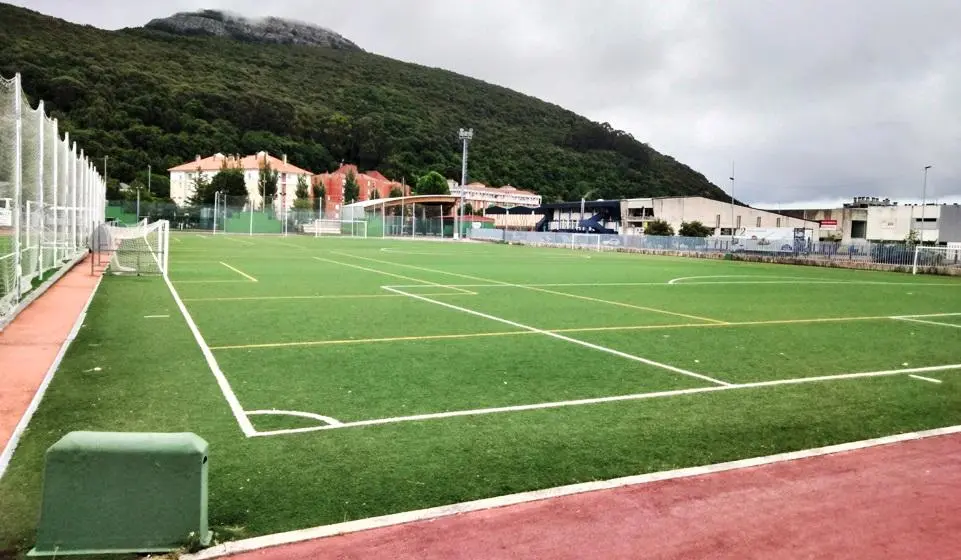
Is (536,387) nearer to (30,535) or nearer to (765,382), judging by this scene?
(765,382)

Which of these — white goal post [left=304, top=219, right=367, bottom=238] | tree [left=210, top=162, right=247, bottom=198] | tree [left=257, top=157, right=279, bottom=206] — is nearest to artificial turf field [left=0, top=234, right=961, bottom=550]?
white goal post [left=304, top=219, right=367, bottom=238]

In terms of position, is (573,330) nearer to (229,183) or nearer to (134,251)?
(134,251)

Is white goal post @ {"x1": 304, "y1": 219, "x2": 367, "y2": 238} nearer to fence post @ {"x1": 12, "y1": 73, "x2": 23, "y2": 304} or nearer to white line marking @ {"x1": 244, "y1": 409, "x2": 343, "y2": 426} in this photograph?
fence post @ {"x1": 12, "y1": 73, "x2": 23, "y2": 304}

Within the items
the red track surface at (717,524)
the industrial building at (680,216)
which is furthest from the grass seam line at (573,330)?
the industrial building at (680,216)

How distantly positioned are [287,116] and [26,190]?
457ft

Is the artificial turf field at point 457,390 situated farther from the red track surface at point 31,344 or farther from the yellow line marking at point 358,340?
the red track surface at point 31,344

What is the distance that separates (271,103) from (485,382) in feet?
489

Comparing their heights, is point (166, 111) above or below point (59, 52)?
below

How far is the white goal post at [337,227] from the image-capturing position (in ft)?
265

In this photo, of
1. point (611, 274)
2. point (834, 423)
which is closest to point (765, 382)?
point (834, 423)

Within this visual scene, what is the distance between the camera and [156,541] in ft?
13.0

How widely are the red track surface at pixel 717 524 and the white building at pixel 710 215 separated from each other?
81822 millimetres

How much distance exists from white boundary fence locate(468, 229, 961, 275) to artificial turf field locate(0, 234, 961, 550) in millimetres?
18889

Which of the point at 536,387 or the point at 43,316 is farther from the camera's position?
the point at 43,316
